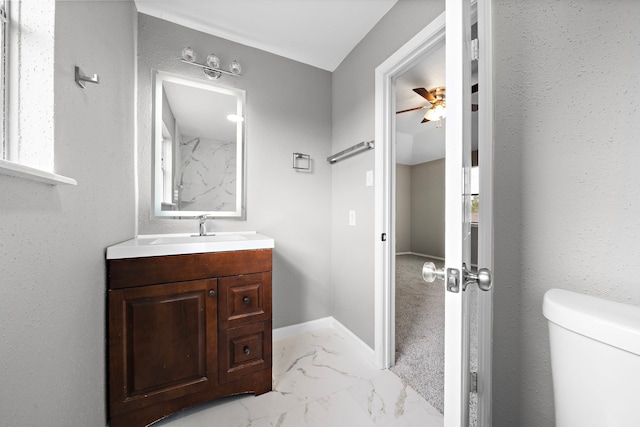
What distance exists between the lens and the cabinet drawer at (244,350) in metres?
1.27

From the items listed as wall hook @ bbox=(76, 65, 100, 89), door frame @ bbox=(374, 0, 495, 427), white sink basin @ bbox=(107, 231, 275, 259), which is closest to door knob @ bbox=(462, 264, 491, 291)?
door frame @ bbox=(374, 0, 495, 427)

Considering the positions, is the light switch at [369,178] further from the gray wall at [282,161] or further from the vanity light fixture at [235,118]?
the vanity light fixture at [235,118]

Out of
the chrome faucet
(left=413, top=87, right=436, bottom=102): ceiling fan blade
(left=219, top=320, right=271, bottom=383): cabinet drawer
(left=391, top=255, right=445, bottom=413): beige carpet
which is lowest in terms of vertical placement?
(left=391, top=255, right=445, bottom=413): beige carpet

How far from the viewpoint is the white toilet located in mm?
461

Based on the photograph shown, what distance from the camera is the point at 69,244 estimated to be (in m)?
0.79

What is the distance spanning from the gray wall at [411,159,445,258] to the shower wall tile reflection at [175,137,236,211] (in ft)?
16.4

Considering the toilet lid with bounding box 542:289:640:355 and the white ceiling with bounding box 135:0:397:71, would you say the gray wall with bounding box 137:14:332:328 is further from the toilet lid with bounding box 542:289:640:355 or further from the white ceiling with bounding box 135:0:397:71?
the toilet lid with bounding box 542:289:640:355

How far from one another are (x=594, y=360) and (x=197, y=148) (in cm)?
216

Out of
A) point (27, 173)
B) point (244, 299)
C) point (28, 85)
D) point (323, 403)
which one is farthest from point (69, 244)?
point (323, 403)

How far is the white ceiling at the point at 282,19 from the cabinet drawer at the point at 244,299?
178cm

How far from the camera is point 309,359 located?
1686 mm

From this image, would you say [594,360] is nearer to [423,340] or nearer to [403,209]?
[423,340]

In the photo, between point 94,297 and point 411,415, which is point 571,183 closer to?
point 411,415

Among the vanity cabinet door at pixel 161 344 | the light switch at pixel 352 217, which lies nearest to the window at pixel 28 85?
the vanity cabinet door at pixel 161 344
